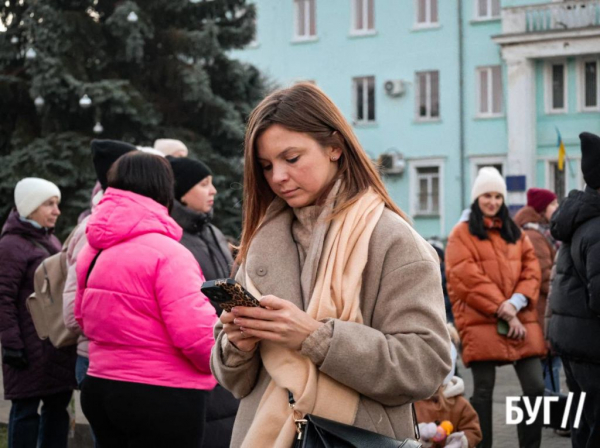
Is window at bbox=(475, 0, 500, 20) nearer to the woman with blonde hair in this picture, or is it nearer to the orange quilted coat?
the orange quilted coat

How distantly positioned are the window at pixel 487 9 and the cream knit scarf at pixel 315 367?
3432cm

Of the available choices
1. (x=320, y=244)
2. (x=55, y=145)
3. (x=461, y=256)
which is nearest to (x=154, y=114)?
(x=55, y=145)

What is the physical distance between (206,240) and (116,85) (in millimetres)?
14509

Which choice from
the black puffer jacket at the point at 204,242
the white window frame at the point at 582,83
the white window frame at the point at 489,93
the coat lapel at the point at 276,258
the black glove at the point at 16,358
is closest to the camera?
the coat lapel at the point at 276,258

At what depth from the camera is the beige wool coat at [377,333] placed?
2793mm

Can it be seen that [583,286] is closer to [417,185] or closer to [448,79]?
[448,79]

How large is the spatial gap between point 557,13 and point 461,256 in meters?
28.6

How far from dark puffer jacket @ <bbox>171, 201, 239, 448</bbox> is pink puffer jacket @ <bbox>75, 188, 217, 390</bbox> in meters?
0.43

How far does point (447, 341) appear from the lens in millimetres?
2898

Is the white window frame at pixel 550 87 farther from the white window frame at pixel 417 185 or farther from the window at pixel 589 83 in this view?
the white window frame at pixel 417 185

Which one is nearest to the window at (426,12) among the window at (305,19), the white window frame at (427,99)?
the white window frame at (427,99)

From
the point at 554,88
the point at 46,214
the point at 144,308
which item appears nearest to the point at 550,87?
the point at 554,88

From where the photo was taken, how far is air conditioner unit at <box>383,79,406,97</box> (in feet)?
121

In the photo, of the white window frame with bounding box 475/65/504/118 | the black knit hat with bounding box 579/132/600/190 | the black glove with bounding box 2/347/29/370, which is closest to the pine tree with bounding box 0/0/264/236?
the black glove with bounding box 2/347/29/370
